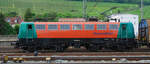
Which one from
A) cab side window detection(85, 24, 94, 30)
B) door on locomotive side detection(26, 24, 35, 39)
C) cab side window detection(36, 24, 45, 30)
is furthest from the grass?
door on locomotive side detection(26, 24, 35, 39)

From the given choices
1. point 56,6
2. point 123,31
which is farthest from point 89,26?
point 56,6

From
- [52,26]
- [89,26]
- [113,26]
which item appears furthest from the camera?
[113,26]

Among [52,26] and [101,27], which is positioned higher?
[52,26]

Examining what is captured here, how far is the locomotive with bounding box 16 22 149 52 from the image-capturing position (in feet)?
73.1

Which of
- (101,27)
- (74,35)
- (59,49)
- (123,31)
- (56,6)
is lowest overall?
(59,49)

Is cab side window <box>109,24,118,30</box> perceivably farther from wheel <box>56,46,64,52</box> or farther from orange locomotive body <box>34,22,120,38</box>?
wheel <box>56,46,64,52</box>

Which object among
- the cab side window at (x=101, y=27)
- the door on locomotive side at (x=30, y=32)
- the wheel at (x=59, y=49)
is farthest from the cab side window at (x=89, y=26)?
the door on locomotive side at (x=30, y=32)

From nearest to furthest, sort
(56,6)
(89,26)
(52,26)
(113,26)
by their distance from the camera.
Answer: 1. (52,26)
2. (89,26)
3. (113,26)
4. (56,6)

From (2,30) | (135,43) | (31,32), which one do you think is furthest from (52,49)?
(2,30)

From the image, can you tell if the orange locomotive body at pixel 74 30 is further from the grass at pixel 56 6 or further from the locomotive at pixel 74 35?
the grass at pixel 56 6

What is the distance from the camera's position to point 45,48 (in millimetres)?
22781

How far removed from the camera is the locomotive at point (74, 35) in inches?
877

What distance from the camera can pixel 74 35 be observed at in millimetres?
22391

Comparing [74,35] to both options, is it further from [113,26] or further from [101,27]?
[113,26]
